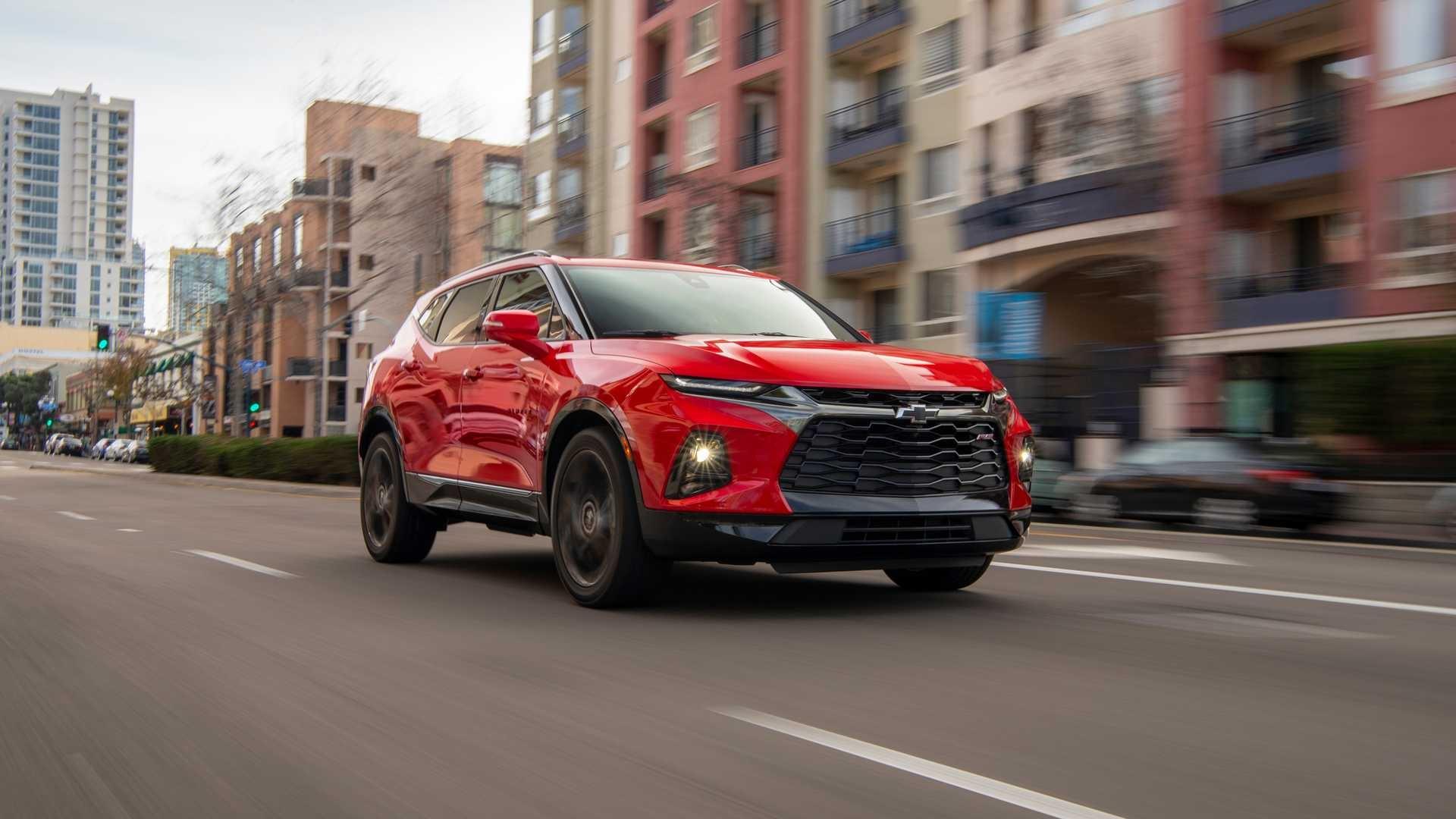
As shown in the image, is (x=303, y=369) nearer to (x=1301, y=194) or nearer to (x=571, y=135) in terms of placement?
(x=571, y=135)

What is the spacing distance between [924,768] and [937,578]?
155 inches

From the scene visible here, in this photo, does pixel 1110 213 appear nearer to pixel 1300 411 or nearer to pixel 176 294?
pixel 1300 411

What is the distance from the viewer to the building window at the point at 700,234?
33188mm

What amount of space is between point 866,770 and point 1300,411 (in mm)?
16645

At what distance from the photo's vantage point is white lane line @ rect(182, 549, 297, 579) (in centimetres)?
898

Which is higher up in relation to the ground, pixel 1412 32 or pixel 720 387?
pixel 1412 32

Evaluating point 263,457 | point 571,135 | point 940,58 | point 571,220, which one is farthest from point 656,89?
point 263,457

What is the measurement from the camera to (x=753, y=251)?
38219 mm

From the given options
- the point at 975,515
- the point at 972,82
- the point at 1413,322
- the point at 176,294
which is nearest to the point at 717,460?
the point at 975,515

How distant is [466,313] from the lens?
8945mm

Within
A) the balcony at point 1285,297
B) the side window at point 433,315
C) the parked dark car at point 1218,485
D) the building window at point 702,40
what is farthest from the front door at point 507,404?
the building window at point 702,40

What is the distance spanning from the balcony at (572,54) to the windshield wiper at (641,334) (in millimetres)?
44361

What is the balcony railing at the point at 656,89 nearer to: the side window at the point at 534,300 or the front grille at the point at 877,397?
the side window at the point at 534,300

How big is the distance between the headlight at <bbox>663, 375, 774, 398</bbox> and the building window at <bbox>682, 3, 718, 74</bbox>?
117 feet
